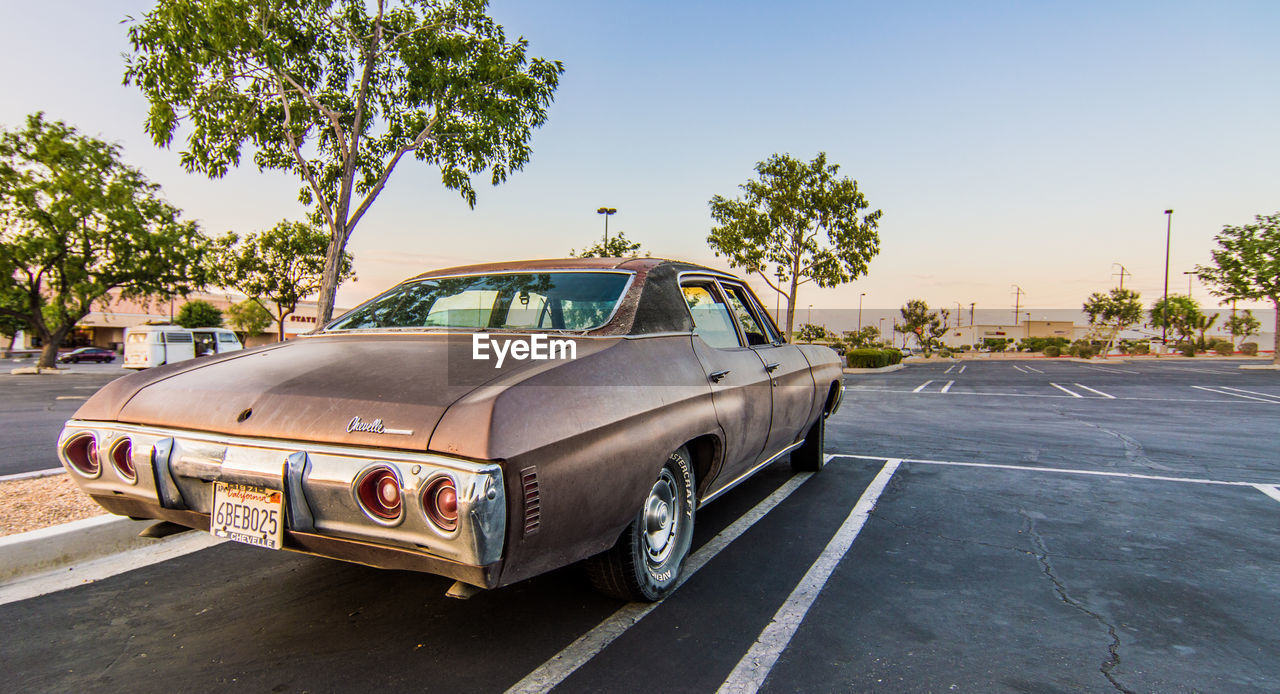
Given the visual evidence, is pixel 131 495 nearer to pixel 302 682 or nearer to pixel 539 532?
pixel 302 682

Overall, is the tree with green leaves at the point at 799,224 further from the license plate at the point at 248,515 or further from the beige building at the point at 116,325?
the beige building at the point at 116,325

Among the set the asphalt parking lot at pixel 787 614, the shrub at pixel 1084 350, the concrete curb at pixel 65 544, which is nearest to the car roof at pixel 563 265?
the asphalt parking lot at pixel 787 614

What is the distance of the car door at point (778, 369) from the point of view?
405cm

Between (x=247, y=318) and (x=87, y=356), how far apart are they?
19.5 metres

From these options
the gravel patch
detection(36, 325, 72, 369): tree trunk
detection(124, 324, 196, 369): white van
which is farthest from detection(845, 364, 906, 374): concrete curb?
detection(36, 325, 72, 369): tree trunk

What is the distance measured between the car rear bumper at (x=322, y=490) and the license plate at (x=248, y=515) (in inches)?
1.2

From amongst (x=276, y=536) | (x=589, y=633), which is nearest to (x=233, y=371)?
(x=276, y=536)

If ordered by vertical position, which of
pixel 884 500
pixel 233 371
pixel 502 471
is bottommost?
pixel 884 500

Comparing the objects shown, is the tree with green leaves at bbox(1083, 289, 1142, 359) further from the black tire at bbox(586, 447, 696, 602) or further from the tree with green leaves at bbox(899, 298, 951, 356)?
the black tire at bbox(586, 447, 696, 602)

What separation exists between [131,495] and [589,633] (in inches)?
71.3

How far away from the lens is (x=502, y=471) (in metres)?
1.87

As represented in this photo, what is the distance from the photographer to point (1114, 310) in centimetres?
5394

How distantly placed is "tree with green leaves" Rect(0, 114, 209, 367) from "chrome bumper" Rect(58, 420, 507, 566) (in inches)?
1149

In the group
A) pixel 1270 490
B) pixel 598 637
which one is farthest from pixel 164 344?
pixel 1270 490
